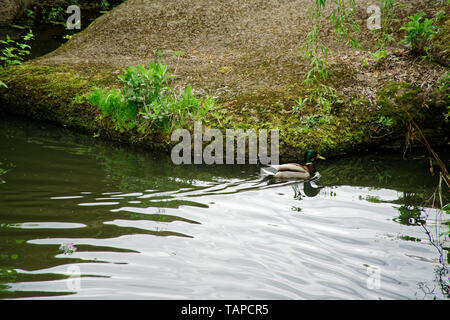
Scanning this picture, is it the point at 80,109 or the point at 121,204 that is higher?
the point at 80,109

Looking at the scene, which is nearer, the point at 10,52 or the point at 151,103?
the point at 151,103

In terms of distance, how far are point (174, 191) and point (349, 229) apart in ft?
7.15

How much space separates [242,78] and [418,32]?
3.21 metres

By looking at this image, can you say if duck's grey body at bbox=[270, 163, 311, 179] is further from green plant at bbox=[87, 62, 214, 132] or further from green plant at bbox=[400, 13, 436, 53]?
green plant at bbox=[400, 13, 436, 53]

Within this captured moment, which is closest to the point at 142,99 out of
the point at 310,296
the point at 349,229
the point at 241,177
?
the point at 241,177

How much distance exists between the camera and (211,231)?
4.38 m

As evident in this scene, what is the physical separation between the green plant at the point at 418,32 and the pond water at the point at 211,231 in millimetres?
2475

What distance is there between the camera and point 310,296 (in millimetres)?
3342

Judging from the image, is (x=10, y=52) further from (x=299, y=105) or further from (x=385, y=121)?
(x=385, y=121)

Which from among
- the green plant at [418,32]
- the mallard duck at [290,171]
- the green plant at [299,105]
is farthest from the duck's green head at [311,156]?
the green plant at [418,32]

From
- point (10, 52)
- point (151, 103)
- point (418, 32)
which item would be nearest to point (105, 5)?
point (10, 52)

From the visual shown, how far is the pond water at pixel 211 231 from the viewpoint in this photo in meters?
3.45

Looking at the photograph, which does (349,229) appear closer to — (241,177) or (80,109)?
(241,177)

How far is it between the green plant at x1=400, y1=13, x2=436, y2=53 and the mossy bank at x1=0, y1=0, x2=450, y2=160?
221 mm
